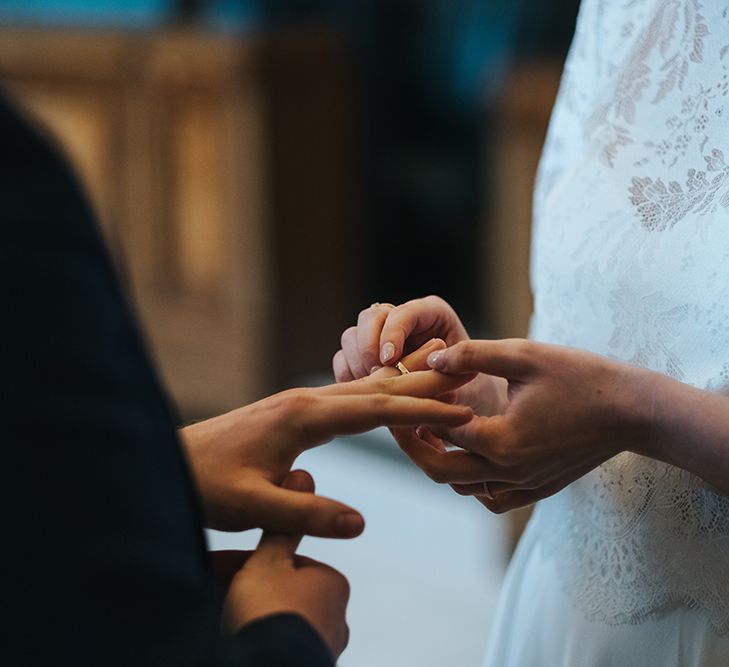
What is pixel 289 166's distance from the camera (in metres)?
3.79

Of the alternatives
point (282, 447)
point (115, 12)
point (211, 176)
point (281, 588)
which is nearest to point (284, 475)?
point (282, 447)

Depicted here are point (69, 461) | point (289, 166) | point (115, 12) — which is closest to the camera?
point (69, 461)

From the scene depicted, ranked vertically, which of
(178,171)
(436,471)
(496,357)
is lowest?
(178,171)

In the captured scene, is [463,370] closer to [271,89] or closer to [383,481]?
[383,481]

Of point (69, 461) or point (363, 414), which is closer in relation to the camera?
point (69, 461)

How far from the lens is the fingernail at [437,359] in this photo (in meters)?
0.93

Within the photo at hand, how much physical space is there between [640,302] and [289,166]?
113 inches

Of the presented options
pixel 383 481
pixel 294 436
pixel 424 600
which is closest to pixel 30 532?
pixel 294 436

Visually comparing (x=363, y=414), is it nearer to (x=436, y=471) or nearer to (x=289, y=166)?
(x=436, y=471)

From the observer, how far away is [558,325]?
44.2 inches

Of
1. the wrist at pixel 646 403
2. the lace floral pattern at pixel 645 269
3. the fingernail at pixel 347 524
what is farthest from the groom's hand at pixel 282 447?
the lace floral pattern at pixel 645 269

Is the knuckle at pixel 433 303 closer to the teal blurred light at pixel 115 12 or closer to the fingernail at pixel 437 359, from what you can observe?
the fingernail at pixel 437 359

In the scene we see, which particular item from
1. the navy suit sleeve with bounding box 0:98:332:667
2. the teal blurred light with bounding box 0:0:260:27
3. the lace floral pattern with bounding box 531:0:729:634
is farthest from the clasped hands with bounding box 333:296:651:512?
the teal blurred light with bounding box 0:0:260:27

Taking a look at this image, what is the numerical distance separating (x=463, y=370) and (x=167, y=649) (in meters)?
0.43
